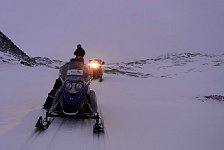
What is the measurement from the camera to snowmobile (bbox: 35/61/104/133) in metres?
9.71

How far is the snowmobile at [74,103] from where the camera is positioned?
382 inches

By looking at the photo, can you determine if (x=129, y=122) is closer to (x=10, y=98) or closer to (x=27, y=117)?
(x=27, y=117)

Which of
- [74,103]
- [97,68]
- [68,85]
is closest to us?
[74,103]

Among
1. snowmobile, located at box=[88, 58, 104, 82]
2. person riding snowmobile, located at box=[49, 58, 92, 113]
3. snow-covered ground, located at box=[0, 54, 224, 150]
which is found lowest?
snow-covered ground, located at box=[0, 54, 224, 150]

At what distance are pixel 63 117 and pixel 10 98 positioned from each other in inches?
158

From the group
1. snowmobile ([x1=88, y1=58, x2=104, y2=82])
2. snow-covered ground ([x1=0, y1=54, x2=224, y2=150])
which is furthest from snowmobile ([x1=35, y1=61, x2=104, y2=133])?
A: snowmobile ([x1=88, y1=58, x2=104, y2=82])

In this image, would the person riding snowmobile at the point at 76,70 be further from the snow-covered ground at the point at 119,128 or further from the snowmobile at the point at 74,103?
the snow-covered ground at the point at 119,128

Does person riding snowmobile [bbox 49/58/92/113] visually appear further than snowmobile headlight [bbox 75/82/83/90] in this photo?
Yes

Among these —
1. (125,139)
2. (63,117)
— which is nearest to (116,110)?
(63,117)

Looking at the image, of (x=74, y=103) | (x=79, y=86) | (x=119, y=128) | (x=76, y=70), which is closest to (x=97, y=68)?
(x=76, y=70)

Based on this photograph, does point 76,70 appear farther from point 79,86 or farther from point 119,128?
point 119,128

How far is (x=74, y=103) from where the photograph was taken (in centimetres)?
983

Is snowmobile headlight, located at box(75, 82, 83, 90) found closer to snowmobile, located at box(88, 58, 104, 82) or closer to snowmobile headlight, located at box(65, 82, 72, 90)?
snowmobile headlight, located at box(65, 82, 72, 90)

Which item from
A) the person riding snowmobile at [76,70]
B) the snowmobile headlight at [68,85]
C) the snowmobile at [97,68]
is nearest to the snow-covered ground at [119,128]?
the snowmobile headlight at [68,85]
